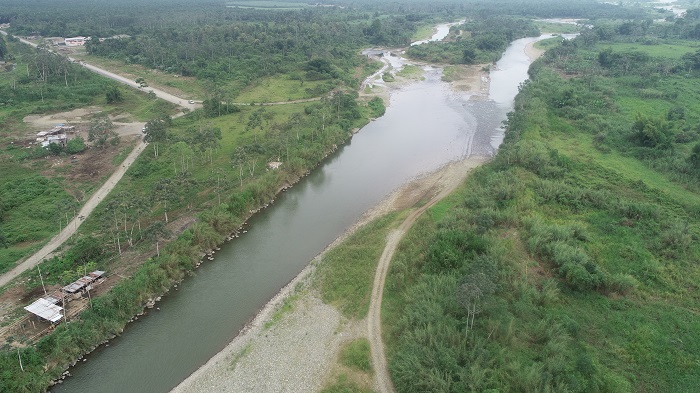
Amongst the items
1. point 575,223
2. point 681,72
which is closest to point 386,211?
point 575,223

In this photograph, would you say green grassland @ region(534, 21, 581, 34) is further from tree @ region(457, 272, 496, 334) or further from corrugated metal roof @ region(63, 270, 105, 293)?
corrugated metal roof @ region(63, 270, 105, 293)

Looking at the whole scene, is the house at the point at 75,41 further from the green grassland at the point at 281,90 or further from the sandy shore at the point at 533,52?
the sandy shore at the point at 533,52

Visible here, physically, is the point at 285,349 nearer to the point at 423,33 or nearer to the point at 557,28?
the point at 423,33

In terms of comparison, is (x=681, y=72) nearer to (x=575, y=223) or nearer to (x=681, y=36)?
(x=681, y=36)

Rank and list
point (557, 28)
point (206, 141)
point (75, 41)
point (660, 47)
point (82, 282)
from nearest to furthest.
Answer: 1. point (82, 282)
2. point (206, 141)
3. point (660, 47)
4. point (75, 41)
5. point (557, 28)

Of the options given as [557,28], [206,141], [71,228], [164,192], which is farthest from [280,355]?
[557,28]

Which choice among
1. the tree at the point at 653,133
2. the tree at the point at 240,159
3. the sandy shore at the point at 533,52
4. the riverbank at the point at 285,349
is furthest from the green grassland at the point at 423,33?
the riverbank at the point at 285,349
